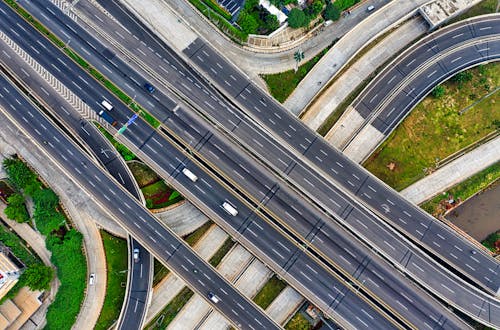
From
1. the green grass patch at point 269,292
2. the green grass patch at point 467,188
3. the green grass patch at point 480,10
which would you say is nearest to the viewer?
the green grass patch at point 269,292

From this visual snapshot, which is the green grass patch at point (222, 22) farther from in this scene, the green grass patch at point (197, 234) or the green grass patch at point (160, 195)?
the green grass patch at point (197, 234)

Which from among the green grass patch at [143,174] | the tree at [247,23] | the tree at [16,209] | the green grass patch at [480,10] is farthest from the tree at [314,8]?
the tree at [16,209]

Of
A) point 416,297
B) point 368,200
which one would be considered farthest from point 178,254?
point 416,297

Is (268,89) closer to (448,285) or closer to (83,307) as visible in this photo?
(448,285)

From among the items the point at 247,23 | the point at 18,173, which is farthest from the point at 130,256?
the point at 247,23

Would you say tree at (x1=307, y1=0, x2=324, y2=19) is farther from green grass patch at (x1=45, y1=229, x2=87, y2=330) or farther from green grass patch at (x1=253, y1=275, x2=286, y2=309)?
green grass patch at (x1=45, y1=229, x2=87, y2=330)
